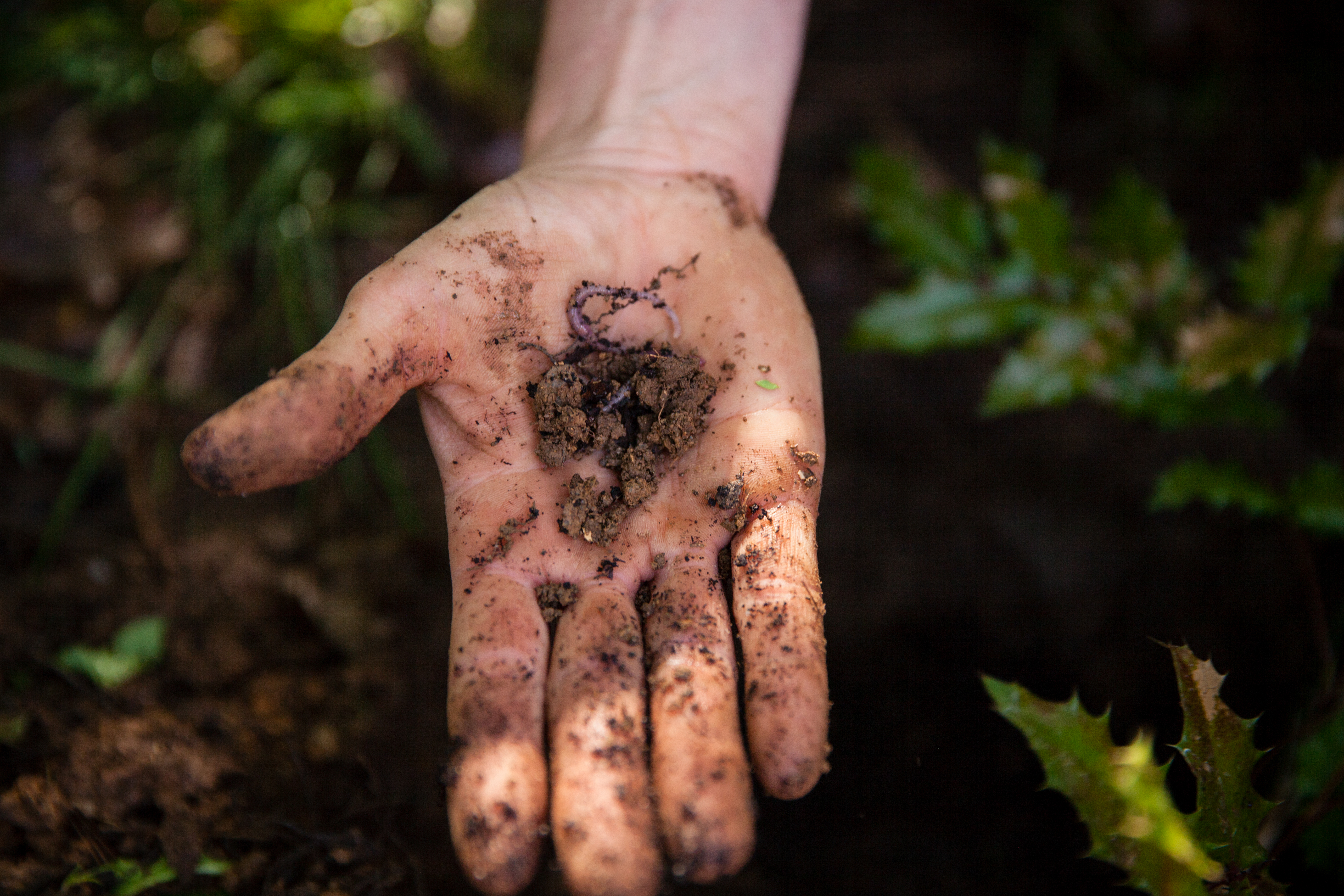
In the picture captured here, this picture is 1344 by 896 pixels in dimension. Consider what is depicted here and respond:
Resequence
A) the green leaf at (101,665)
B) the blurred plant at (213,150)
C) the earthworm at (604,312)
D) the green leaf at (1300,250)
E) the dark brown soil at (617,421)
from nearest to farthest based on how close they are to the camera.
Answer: the dark brown soil at (617,421) → the earthworm at (604,312) → the green leaf at (1300,250) → the green leaf at (101,665) → the blurred plant at (213,150)

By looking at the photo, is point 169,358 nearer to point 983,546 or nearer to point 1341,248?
point 983,546

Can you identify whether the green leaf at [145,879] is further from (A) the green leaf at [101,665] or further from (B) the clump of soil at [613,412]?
(B) the clump of soil at [613,412]

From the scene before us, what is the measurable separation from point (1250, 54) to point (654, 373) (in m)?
3.41

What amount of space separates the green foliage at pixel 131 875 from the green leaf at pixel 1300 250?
2983 millimetres

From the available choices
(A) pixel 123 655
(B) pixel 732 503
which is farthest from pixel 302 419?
(A) pixel 123 655

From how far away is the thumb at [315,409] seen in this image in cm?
135

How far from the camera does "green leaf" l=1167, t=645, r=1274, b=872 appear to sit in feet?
4.87

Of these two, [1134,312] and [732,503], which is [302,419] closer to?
[732,503]

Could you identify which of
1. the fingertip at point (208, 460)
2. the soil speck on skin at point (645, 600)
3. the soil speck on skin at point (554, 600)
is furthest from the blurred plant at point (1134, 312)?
the fingertip at point (208, 460)

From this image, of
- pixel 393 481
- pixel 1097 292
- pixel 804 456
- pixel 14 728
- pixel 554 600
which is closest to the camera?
pixel 554 600

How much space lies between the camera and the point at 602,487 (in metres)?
1.86

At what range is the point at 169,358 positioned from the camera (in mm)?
3205

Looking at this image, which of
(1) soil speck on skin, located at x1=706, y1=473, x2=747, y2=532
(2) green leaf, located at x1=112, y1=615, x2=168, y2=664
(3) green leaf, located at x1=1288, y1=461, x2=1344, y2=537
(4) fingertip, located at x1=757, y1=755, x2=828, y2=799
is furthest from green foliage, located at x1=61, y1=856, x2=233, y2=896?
(3) green leaf, located at x1=1288, y1=461, x2=1344, y2=537

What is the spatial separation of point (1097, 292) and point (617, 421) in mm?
1468
